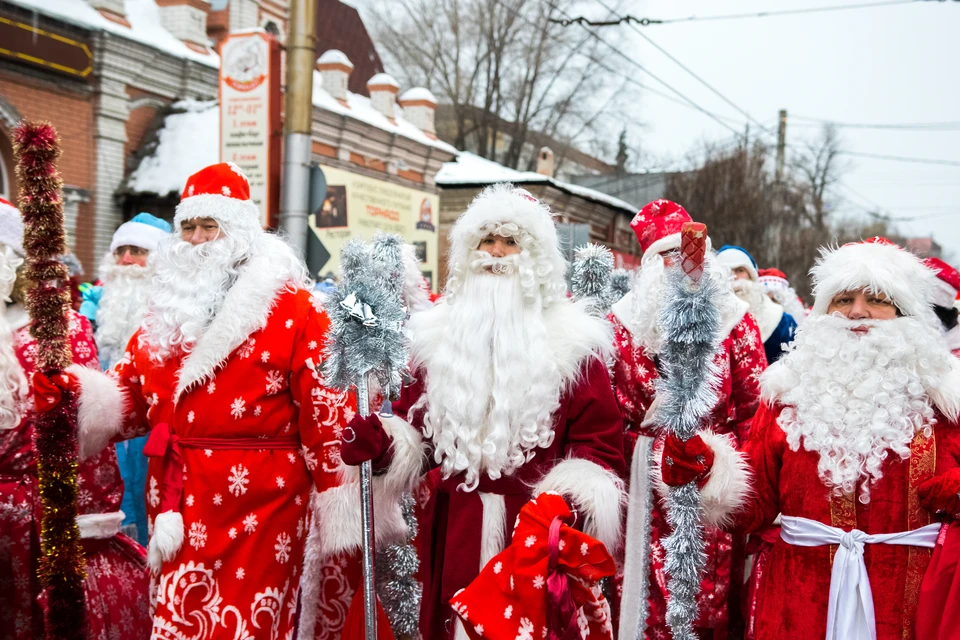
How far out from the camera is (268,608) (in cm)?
362

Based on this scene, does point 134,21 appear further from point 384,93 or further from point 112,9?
point 384,93

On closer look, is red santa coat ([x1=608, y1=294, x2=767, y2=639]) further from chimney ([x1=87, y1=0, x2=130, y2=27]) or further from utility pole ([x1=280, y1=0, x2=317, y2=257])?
chimney ([x1=87, y1=0, x2=130, y2=27])

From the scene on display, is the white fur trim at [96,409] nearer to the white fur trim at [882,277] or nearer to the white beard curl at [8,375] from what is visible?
the white beard curl at [8,375]

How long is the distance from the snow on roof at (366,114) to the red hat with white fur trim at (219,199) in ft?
42.3

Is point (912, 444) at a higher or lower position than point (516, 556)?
higher

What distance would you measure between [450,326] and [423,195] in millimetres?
15924

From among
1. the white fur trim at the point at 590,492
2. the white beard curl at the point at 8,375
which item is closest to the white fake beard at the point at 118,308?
the white beard curl at the point at 8,375

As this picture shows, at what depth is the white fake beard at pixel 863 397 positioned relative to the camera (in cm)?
311

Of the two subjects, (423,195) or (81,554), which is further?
(423,195)

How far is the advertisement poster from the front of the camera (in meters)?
15.7

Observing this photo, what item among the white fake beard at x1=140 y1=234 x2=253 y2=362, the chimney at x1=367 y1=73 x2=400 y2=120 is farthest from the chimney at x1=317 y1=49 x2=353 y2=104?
the white fake beard at x1=140 y1=234 x2=253 y2=362

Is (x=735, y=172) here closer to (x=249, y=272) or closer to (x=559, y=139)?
(x=559, y=139)

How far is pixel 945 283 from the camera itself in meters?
4.29

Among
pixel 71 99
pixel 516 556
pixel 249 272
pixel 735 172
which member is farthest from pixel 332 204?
pixel 735 172
